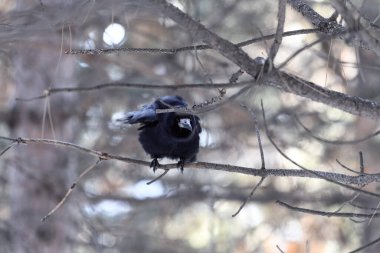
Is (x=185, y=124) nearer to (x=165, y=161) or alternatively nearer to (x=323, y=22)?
(x=165, y=161)

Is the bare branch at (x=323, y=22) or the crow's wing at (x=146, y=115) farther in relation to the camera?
the crow's wing at (x=146, y=115)

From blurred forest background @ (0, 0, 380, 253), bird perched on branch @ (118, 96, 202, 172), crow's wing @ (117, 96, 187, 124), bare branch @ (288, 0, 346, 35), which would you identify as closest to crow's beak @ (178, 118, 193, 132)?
bird perched on branch @ (118, 96, 202, 172)

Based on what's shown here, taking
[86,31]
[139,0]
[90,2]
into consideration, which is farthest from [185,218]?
[139,0]

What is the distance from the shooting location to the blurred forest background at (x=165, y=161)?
293 inches

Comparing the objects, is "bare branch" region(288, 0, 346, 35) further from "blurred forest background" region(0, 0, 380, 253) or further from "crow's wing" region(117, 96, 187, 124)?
"blurred forest background" region(0, 0, 380, 253)

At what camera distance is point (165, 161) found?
290 inches

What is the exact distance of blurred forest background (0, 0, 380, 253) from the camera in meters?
7.44

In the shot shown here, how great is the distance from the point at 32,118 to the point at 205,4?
2.47 m

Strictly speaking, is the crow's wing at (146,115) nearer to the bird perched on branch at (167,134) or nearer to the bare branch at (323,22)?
the bird perched on branch at (167,134)

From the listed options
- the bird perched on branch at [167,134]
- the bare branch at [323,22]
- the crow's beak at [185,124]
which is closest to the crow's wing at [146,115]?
the bird perched on branch at [167,134]

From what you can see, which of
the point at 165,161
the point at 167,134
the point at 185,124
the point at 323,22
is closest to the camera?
the point at 323,22

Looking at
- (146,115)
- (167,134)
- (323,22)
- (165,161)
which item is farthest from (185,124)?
(323,22)

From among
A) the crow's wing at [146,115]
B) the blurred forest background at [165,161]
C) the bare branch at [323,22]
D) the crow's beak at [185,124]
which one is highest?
the blurred forest background at [165,161]

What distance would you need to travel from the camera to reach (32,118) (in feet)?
24.9
